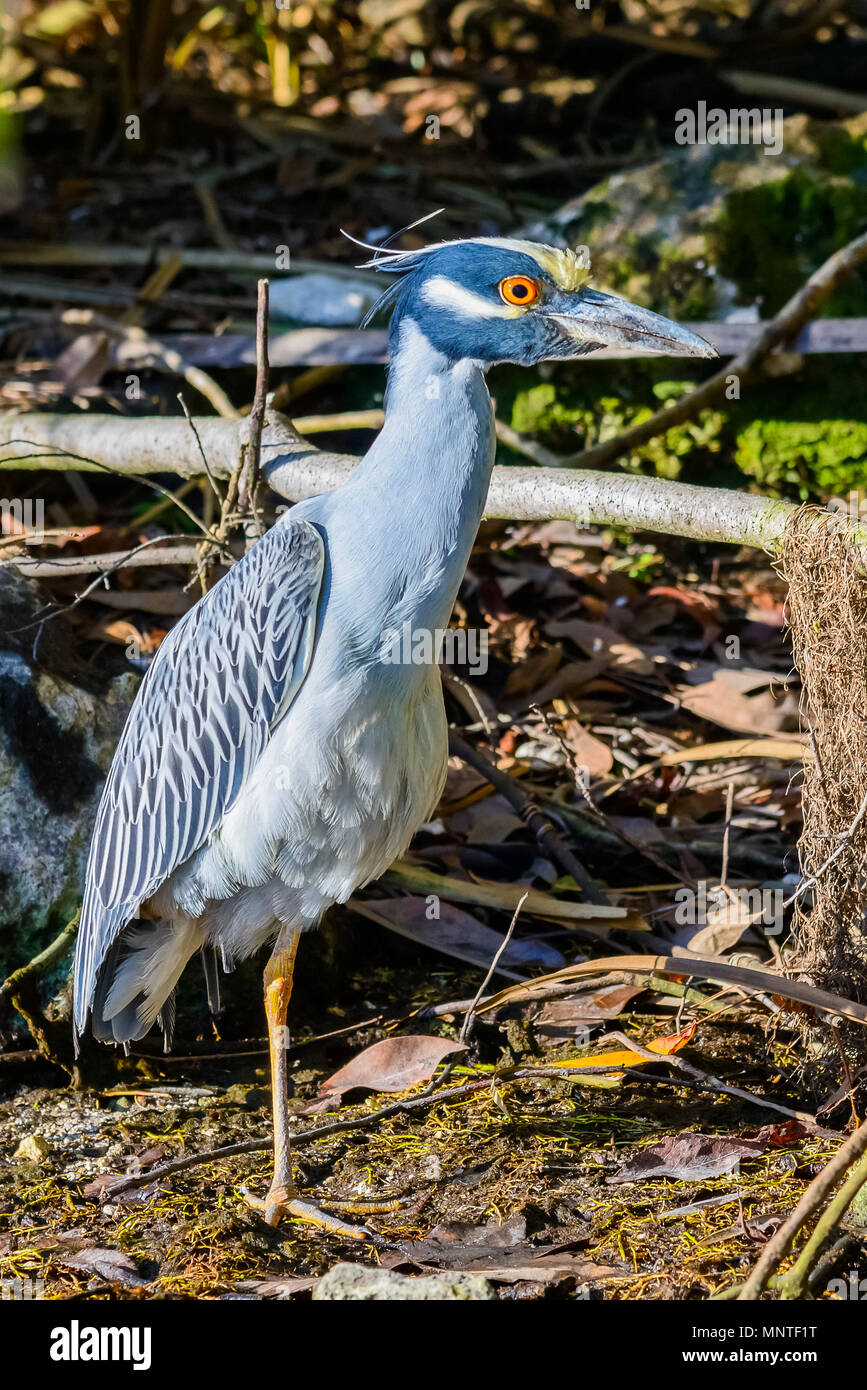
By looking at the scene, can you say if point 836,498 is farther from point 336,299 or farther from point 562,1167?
point 562,1167

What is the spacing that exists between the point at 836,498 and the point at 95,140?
506cm

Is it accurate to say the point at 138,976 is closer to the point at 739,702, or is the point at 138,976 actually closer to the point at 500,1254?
the point at 500,1254

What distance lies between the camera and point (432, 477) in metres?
2.97

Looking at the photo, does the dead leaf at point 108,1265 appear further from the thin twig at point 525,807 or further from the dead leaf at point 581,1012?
the thin twig at point 525,807

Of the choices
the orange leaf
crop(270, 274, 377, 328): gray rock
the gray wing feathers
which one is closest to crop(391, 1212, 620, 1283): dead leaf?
the orange leaf

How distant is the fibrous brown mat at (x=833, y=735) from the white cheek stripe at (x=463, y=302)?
829 mm

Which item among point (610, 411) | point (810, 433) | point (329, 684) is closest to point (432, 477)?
point (329, 684)

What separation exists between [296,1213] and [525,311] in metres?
2.11

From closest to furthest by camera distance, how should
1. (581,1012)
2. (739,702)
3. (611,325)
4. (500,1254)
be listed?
(500,1254), (611,325), (581,1012), (739,702)

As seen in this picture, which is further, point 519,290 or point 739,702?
point 739,702

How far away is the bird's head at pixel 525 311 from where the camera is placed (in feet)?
9.71

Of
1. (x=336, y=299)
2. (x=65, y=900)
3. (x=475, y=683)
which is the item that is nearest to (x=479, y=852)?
(x=475, y=683)

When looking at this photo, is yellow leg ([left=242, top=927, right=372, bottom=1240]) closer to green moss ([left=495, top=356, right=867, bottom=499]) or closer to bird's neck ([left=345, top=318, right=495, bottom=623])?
bird's neck ([left=345, top=318, right=495, bottom=623])
